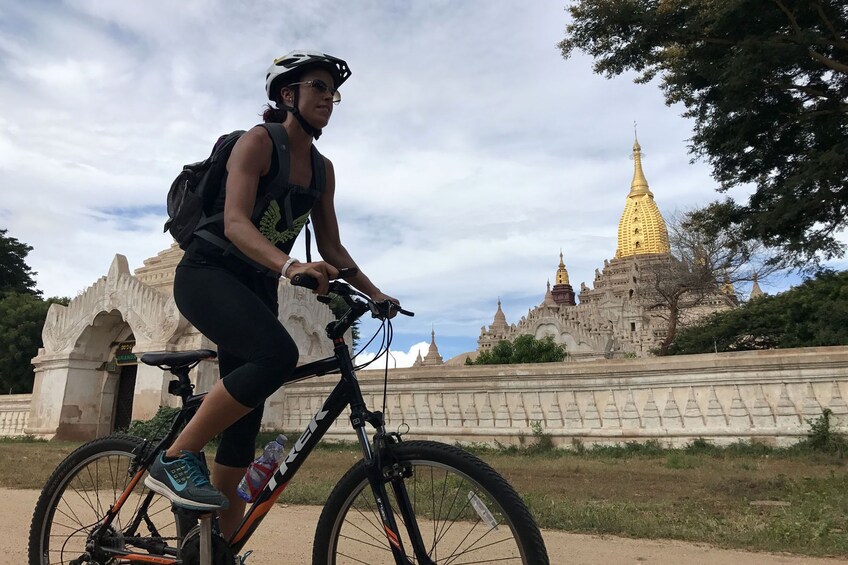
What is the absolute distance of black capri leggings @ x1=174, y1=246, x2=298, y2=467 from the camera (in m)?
2.21

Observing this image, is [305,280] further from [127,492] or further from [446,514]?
[127,492]

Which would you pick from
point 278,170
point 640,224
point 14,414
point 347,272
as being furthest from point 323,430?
point 640,224

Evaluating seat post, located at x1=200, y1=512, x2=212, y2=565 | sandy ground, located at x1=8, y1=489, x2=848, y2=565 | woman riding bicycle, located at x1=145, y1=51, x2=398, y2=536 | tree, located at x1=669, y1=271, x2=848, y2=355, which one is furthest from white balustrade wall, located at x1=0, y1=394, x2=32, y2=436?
tree, located at x1=669, y1=271, x2=848, y2=355

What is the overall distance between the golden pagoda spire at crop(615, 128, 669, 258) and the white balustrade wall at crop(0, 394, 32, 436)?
47.2 m

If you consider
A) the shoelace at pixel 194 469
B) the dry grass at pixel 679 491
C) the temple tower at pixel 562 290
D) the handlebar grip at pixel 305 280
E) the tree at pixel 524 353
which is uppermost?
the temple tower at pixel 562 290

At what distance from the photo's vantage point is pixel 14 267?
36.0m

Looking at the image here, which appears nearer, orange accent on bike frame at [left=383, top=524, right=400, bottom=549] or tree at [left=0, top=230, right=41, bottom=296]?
orange accent on bike frame at [left=383, top=524, right=400, bottom=549]

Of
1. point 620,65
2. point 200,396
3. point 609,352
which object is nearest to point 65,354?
point 620,65

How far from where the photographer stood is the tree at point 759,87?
8.16m

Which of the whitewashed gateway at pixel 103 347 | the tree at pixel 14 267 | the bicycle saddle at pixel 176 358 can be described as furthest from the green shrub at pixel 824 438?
the tree at pixel 14 267

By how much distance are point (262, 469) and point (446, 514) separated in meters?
0.78

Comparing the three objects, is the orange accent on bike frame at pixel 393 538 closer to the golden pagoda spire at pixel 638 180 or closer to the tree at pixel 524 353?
the tree at pixel 524 353

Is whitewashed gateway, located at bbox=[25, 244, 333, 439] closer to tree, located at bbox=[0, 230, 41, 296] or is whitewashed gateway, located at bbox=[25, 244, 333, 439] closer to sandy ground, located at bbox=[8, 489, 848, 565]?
sandy ground, located at bbox=[8, 489, 848, 565]

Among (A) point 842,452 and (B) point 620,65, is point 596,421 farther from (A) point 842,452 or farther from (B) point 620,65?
(B) point 620,65
